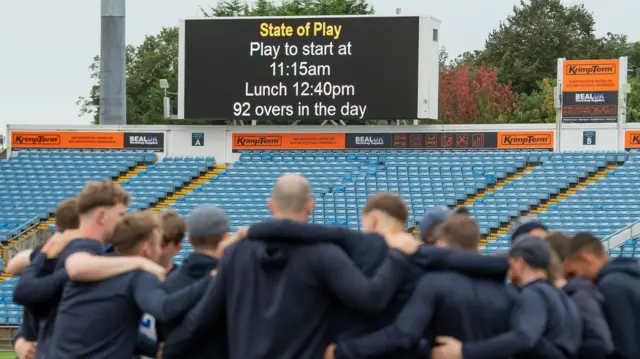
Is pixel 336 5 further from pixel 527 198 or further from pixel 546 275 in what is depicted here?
pixel 546 275

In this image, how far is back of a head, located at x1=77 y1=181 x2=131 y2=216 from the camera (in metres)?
6.25

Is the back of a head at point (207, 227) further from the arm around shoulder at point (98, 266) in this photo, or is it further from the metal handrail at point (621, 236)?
the metal handrail at point (621, 236)

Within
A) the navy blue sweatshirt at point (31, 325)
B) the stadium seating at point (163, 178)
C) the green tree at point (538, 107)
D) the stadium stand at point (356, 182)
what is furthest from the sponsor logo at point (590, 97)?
the navy blue sweatshirt at point (31, 325)

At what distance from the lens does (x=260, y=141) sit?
34.7m

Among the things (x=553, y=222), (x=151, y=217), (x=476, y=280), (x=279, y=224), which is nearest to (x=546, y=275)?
(x=476, y=280)

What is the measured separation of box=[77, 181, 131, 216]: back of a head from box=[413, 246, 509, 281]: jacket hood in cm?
160

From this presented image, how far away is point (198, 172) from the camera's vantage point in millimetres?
34188

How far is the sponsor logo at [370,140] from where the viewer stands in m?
33.9

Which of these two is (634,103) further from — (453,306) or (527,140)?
(453,306)

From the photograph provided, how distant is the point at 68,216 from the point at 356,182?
25984mm

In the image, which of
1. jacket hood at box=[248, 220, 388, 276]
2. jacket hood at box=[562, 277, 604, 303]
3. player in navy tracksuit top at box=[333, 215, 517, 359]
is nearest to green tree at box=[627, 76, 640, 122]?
jacket hood at box=[562, 277, 604, 303]

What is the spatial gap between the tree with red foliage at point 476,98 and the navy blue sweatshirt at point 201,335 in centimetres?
5275

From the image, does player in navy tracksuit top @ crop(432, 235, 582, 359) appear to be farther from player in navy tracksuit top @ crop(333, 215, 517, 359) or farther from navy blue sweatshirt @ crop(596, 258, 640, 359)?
navy blue sweatshirt @ crop(596, 258, 640, 359)

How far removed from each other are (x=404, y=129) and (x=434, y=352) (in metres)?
28.0
